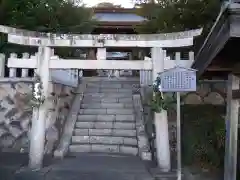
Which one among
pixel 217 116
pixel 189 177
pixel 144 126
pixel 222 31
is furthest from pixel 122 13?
pixel 222 31

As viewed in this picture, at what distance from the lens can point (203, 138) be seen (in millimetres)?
7113

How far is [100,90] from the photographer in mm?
11234

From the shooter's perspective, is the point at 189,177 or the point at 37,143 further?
the point at 37,143

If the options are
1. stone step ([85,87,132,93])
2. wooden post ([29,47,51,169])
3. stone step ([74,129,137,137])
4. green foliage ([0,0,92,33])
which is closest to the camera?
wooden post ([29,47,51,169])

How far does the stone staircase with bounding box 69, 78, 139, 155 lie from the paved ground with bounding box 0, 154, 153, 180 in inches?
20.2

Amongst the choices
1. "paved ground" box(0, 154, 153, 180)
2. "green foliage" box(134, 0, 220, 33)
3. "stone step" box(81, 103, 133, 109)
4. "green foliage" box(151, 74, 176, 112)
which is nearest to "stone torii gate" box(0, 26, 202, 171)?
"green foliage" box(151, 74, 176, 112)

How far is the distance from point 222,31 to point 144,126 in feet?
17.5

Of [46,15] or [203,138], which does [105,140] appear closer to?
[203,138]

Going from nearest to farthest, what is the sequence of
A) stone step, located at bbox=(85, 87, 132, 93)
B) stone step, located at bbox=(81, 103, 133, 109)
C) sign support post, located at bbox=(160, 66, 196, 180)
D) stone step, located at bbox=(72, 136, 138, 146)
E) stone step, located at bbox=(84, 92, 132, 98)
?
sign support post, located at bbox=(160, 66, 196, 180) → stone step, located at bbox=(72, 136, 138, 146) → stone step, located at bbox=(81, 103, 133, 109) → stone step, located at bbox=(84, 92, 132, 98) → stone step, located at bbox=(85, 87, 132, 93)

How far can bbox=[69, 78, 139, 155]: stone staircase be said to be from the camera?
824 cm

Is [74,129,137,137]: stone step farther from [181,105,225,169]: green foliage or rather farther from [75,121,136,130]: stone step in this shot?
[181,105,225,169]: green foliage

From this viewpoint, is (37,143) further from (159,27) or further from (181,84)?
(159,27)

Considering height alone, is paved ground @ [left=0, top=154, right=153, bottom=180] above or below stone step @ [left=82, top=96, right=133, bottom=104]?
below

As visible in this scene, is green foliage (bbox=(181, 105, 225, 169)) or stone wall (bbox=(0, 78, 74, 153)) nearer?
green foliage (bbox=(181, 105, 225, 169))
